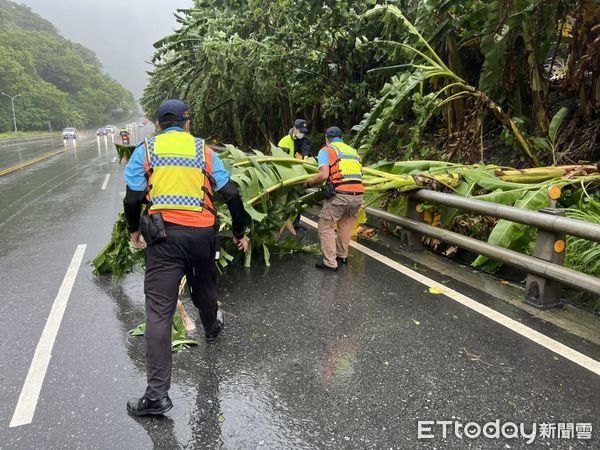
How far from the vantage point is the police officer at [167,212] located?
3146mm

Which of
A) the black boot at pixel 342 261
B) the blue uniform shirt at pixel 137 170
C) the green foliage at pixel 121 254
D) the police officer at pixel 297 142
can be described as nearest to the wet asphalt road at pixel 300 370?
the green foliage at pixel 121 254

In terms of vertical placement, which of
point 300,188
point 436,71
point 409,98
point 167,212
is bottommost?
point 300,188

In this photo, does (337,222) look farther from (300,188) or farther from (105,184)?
(105,184)

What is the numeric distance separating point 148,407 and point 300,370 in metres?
1.10

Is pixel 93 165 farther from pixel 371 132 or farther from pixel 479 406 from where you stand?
pixel 479 406

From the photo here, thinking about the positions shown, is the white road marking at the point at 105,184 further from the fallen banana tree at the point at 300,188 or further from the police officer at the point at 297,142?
the fallen banana tree at the point at 300,188

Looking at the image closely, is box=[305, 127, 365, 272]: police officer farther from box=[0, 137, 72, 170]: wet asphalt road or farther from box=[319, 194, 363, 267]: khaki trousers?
box=[0, 137, 72, 170]: wet asphalt road

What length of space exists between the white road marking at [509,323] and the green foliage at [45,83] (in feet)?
301

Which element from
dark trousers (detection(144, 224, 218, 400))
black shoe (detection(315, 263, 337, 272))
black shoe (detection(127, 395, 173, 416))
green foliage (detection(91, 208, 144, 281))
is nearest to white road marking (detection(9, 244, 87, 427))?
green foliage (detection(91, 208, 144, 281))

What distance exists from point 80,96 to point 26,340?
13644 centimetres

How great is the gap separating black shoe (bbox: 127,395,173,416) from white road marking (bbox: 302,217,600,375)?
2873 mm

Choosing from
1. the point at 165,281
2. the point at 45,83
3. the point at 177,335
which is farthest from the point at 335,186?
the point at 45,83

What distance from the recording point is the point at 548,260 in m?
4.43

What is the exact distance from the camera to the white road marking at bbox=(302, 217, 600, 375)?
11.6 ft
